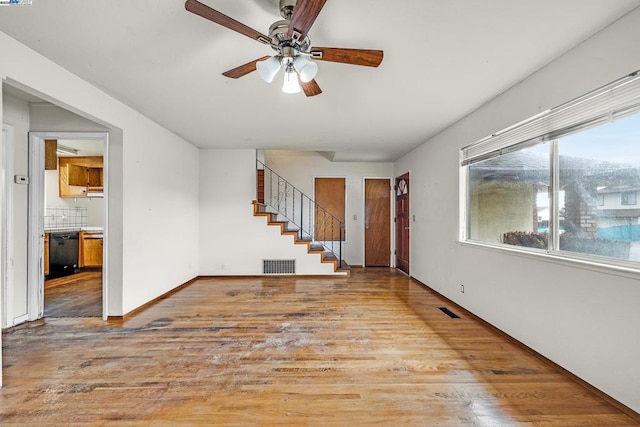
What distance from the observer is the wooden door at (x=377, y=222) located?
6648mm

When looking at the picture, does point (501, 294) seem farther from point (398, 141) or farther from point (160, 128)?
point (160, 128)

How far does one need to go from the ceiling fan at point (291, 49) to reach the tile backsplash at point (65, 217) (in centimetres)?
617

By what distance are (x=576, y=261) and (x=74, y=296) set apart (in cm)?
594

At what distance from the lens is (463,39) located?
1.99 m

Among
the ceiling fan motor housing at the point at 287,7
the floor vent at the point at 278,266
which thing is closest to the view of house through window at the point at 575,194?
the ceiling fan motor housing at the point at 287,7

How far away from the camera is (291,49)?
5.95 feet

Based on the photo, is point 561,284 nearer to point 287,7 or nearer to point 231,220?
point 287,7

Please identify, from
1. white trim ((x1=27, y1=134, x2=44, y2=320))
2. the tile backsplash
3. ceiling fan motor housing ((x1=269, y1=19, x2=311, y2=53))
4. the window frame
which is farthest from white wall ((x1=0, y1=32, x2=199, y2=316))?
the window frame

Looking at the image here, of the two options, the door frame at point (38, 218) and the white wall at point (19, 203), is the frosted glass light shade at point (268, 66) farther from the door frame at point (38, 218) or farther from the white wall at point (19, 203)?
A: the white wall at point (19, 203)

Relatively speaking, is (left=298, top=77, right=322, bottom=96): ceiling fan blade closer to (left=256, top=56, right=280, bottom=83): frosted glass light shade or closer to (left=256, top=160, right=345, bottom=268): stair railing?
(left=256, top=56, right=280, bottom=83): frosted glass light shade

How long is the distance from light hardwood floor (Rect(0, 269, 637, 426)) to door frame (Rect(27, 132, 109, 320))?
0.89 feet

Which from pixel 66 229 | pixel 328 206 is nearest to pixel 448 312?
pixel 328 206

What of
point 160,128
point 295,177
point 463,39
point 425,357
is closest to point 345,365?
point 425,357

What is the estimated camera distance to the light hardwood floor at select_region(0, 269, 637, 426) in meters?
1.75
